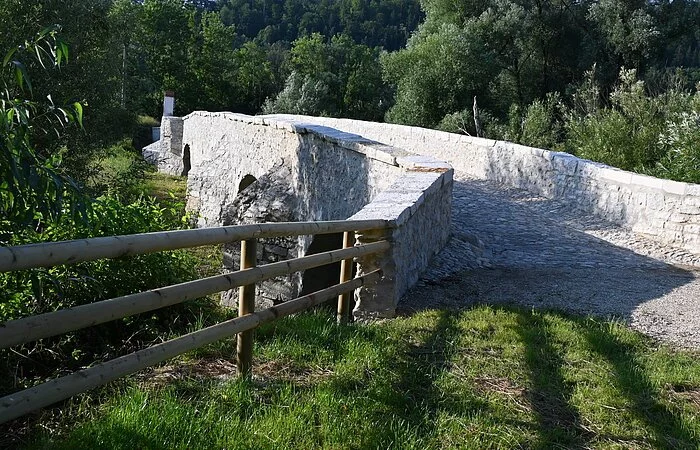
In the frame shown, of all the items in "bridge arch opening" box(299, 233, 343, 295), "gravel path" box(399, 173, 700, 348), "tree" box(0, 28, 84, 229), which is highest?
"tree" box(0, 28, 84, 229)

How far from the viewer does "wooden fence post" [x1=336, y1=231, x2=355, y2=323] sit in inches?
193

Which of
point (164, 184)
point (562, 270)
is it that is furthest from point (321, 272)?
point (164, 184)

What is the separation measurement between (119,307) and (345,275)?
8.26 ft

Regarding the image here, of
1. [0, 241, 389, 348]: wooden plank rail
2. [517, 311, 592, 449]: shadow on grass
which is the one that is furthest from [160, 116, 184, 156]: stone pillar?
[0, 241, 389, 348]: wooden plank rail

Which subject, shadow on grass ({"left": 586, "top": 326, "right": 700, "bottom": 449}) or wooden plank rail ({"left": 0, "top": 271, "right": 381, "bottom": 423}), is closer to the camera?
wooden plank rail ({"left": 0, "top": 271, "right": 381, "bottom": 423})

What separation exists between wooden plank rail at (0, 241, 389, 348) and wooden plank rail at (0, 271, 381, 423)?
0.19 m

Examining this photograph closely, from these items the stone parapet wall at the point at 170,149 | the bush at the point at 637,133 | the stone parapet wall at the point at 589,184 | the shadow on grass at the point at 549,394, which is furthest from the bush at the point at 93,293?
the stone parapet wall at the point at 170,149

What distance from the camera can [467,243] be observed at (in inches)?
302

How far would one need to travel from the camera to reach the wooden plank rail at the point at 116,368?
2242 mm

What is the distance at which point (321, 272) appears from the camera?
10.5 metres

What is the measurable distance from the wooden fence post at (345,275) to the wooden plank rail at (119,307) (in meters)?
1.06

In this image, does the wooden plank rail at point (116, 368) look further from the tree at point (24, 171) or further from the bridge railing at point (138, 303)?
the tree at point (24, 171)

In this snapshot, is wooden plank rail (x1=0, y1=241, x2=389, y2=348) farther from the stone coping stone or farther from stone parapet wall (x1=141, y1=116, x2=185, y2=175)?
stone parapet wall (x1=141, y1=116, x2=185, y2=175)

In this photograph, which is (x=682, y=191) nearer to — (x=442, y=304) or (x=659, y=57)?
(x=442, y=304)
